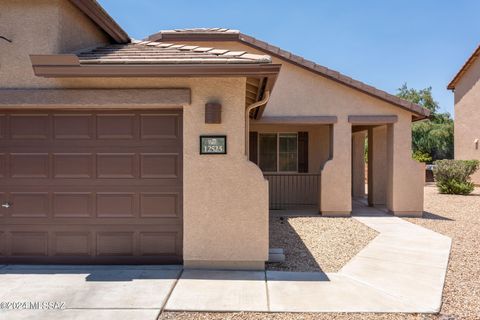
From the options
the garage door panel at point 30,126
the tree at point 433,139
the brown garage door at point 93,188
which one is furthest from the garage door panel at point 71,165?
the tree at point 433,139

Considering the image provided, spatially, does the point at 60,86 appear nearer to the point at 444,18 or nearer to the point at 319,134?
the point at 319,134

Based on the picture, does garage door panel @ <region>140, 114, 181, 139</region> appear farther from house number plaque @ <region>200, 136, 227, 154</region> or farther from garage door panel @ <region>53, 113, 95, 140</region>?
garage door panel @ <region>53, 113, 95, 140</region>

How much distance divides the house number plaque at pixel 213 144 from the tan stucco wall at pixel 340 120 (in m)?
5.84

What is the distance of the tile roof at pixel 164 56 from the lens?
543 centimetres

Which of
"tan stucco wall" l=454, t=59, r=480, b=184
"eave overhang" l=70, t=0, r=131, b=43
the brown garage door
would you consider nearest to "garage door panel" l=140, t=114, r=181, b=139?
the brown garage door

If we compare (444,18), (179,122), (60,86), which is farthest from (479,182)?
(60,86)

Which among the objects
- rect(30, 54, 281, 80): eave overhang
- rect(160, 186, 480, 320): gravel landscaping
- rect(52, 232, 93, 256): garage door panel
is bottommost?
rect(160, 186, 480, 320): gravel landscaping

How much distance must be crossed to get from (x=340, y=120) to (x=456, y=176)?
1039 cm

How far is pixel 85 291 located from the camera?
4.82 metres

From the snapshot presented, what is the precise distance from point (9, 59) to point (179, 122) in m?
3.08

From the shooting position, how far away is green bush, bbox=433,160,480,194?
57.5 feet

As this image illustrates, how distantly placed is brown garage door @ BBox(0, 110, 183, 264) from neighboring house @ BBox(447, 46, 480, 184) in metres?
21.8

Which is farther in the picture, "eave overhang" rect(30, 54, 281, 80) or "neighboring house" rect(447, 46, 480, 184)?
"neighboring house" rect(447, 46, 480, 184)

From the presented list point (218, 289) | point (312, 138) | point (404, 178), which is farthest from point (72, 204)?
point (404, 178)
